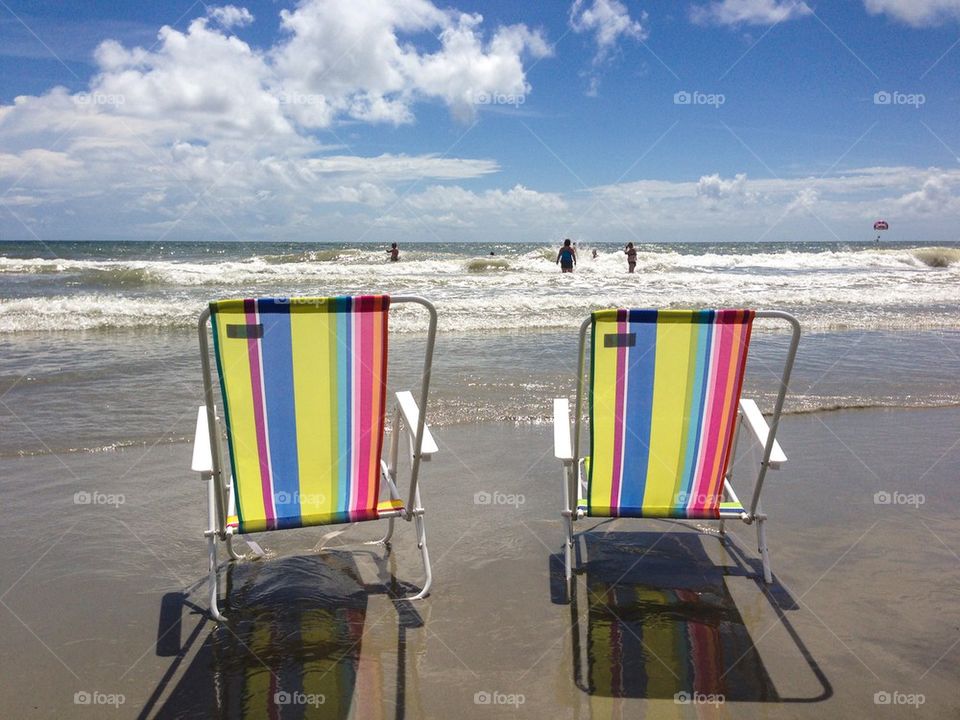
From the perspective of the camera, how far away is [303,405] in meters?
3.23

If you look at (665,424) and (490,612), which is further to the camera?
(665,424)

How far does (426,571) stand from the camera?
341 cm

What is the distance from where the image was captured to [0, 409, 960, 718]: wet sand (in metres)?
2.64

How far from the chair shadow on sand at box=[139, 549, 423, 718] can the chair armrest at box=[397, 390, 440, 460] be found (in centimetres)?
68

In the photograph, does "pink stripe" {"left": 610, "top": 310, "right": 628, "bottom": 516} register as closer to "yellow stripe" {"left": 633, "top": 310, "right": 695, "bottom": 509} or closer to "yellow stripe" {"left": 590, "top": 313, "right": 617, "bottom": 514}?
"yellow stripe" {"left": 590, "top": 313, "right": 617, "bottom": 514}

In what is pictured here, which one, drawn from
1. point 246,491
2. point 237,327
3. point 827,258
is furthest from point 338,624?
point 827,258

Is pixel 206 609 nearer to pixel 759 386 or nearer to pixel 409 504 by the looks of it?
pixel 409 504

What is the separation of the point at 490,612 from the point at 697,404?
52.3 inches

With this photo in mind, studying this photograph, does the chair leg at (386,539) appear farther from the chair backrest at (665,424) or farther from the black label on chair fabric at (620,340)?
the black label on chair fabric at (620,340)

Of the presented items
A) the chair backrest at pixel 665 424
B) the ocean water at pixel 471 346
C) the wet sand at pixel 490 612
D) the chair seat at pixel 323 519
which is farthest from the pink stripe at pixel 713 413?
the ocean water at pixel 471 346

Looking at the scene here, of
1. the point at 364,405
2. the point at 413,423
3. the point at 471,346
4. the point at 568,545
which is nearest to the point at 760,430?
the point at 568,545

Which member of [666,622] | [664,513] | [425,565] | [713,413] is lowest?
[666,622]

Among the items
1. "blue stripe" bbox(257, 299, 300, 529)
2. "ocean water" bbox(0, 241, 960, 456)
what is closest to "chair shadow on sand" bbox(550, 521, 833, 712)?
"blue stripe" bbox(257, 299, 300, 529)

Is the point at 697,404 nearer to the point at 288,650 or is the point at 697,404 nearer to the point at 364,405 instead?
the point at 364,405
